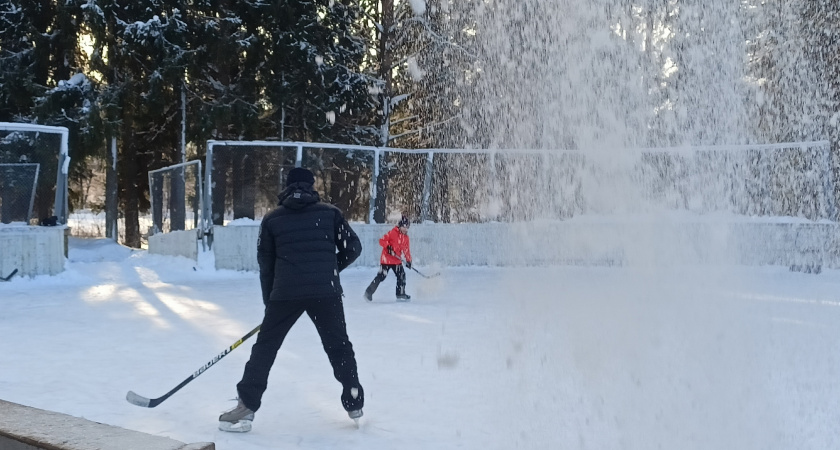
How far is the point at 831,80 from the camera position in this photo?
23.7 metres

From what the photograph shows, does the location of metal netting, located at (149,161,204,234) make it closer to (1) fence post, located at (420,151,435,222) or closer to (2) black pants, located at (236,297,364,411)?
(1) fence post, located at (420,151,435,222)

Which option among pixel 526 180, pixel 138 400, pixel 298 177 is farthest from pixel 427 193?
pixel 298 177

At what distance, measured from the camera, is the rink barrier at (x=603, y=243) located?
16906mm

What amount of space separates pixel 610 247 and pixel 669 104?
19.5ft

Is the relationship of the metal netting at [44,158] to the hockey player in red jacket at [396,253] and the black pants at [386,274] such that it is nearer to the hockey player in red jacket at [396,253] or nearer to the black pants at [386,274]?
the black pants at [386,274]

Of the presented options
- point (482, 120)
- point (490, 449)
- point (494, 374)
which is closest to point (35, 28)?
point (482, 120)

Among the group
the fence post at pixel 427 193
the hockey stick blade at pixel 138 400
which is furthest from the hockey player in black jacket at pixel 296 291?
the fence post at pixel 427 193

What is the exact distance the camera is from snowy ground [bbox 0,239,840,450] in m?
5.29

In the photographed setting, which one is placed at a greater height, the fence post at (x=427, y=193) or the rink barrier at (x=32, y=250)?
the fence post at (x=427, y=193)

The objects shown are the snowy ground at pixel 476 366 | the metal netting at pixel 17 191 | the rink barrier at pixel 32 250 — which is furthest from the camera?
the metal netting at pixel 17 191

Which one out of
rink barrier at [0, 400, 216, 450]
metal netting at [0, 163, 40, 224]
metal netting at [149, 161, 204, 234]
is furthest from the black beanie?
metal netting at [149, 161, 204, 234]

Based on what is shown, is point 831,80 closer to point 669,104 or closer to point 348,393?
point 669,104

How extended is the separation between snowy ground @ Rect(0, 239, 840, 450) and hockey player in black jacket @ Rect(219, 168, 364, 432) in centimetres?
26

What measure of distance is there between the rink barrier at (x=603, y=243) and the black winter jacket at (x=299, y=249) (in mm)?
11336
